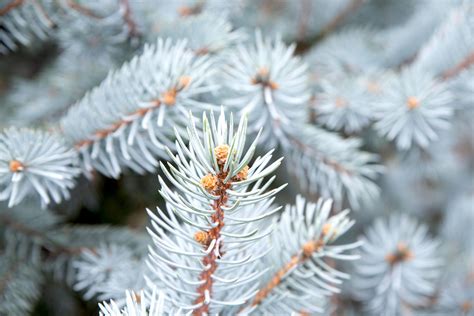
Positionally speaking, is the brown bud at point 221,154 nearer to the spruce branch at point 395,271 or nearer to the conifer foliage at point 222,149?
the conifer foliage at point 222,149

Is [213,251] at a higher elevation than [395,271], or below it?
below

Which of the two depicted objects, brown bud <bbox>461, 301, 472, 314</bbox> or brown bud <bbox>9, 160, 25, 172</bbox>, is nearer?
brown bud <bbox>9, 160, 25, 172</bbox>

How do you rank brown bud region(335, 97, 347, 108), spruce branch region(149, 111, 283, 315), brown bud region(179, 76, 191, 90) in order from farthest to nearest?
brown bud region(335, 97, 347, 108), brown bud region(179, 76, 191, 90), spruce branch region(149, 111, 283, 315)

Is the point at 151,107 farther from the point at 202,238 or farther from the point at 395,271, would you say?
the point at 395,271

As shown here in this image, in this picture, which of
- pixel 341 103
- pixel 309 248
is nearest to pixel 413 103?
pixel 341 103

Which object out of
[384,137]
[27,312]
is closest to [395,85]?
[384,137]

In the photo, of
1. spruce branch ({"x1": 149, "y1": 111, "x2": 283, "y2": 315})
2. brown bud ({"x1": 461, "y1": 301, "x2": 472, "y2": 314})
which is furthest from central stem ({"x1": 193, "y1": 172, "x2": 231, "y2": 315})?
brown bud ({"x1": 461, "y1": 301, "x2": 472, "y2": 314})

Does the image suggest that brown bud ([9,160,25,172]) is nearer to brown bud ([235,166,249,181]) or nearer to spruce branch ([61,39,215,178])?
spruce branch ([61,39,215,178])

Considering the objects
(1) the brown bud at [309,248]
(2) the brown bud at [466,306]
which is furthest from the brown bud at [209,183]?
(2) the brown bud at [466,306]
